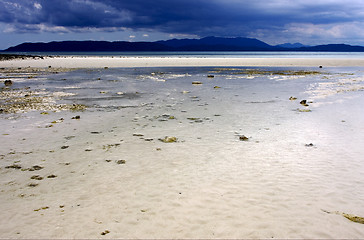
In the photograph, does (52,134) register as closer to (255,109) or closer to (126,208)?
(126,208)

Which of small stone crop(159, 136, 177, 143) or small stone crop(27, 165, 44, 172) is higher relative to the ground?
small stone crop(159, 136, 177, 143)

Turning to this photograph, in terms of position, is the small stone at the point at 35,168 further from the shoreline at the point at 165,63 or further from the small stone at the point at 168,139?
the shoreline at the point at 165,63

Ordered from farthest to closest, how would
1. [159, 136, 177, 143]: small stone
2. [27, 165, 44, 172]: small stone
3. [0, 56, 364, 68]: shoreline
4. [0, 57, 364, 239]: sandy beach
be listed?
[0, 56, 364, 68]: shoreline < [159, 136, 177, 143]: small stone < [27, 165, 44, 172]: small stone < [0, 57, 364, 239]: sandy beach

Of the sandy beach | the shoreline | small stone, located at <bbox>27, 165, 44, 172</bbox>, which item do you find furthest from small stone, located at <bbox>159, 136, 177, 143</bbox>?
the shoreline

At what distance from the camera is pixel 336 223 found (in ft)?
20.1

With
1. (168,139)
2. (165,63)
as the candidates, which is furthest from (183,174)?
(165,63)

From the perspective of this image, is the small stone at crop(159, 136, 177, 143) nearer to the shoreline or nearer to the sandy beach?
the sandy beach

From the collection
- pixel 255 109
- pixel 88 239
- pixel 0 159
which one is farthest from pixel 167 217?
pixel 255 109

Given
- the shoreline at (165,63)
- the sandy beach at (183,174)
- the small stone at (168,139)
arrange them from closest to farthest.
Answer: the sandy beach at (183,174) < the small stone at (168,139) < the shoreline at (165,63)

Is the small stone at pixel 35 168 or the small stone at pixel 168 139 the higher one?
the small stone at pixel 168 139

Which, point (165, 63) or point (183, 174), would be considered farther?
point (165, 63)

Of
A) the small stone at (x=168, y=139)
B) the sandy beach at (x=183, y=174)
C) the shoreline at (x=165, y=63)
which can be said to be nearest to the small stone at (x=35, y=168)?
the sandy beach at (x=183, y=174)

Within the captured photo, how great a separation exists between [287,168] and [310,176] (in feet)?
2.39

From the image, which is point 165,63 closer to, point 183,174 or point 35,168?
point 35,168
